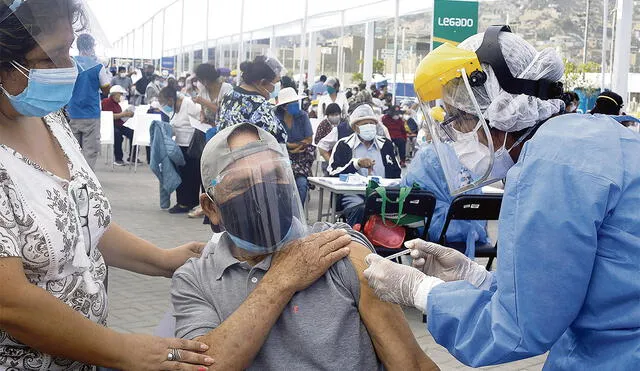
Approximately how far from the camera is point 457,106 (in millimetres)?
2066

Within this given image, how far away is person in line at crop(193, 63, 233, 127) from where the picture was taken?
9430 millimetres

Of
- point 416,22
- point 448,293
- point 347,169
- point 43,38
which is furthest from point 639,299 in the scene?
point 416,22

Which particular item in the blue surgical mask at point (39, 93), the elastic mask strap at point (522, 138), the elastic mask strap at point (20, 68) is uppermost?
the elastic mask strap at point (20, 68)

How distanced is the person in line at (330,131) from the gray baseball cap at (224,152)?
23.7ft

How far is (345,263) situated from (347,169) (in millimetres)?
6178

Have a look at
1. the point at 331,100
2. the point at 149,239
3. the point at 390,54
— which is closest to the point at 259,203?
the point at 149,239

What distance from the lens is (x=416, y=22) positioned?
744 inches

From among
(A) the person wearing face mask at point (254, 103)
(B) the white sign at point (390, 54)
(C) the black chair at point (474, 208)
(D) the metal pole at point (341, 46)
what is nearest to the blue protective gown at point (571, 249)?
(C) the black chair at point (474, 208)

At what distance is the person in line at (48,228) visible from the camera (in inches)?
69.4

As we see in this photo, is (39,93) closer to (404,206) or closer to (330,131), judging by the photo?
(404,206)

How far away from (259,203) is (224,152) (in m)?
0.18

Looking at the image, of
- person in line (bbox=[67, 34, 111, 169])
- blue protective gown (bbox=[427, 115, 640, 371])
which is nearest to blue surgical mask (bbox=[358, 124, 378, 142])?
person in line (bbox=[67, 34, 111, 169])

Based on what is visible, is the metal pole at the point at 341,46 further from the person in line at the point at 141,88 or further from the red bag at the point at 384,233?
the red bag at the point at 384,233

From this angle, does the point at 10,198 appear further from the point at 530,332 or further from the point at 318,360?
the point at 530,332
